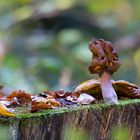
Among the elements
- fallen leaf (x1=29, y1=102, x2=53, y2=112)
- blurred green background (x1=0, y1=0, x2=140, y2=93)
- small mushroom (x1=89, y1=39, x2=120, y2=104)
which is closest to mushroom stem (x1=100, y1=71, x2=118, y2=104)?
small mushroom (x1=89, y1=39, x2=120, y2=104)

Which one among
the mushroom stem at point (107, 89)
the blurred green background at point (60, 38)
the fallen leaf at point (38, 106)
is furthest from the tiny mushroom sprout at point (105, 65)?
the blurred green background at point (60, 38)

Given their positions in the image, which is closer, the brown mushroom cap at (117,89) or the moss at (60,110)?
the moss at (60,110)

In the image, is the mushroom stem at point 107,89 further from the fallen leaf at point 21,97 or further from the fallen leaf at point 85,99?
the fallen leaf at point 21,97

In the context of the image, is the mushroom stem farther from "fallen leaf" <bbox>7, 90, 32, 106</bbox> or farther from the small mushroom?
"fallen leaf" <bbox>7, 90, 32, 106</bbox>

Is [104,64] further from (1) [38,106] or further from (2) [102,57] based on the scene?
(1) [38,106]

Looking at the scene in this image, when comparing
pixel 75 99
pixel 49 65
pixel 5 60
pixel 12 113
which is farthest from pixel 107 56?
pixel 5 60

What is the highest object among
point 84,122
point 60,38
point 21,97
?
point 60,38

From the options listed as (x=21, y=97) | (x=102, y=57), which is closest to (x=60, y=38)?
(x=21, y=97)
